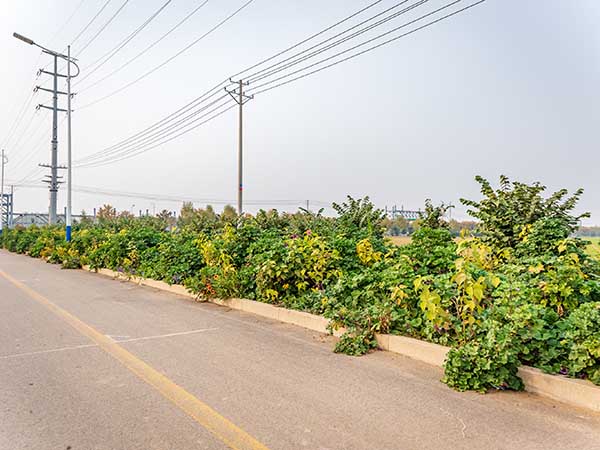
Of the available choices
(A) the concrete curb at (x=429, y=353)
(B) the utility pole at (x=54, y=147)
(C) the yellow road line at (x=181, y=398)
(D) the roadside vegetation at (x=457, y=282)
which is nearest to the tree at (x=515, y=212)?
(D) the roadside vegetation at (x=457, y=282)

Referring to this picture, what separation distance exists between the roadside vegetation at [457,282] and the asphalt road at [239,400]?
1.46 ft

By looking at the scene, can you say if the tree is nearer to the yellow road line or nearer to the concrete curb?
the concrete curb

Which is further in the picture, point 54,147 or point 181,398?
point 54,147

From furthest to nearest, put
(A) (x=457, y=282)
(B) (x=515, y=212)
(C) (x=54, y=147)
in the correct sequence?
(C) (x=54, y=147), (B) (x=515, y=212), (A) (x=457, y=282)

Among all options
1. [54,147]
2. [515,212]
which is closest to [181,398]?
[515,212]

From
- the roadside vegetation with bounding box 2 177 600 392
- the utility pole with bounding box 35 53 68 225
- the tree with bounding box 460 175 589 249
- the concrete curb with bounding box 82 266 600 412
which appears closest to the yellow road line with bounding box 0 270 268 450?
the roadside vegetation with bounding box 2 177 600 392

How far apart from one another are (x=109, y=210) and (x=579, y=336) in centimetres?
5861

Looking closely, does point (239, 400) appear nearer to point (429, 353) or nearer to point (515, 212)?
point (429, 353)

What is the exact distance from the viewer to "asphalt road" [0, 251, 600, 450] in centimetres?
356

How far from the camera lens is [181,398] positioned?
4359 mm

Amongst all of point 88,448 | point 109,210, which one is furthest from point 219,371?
point 109,210

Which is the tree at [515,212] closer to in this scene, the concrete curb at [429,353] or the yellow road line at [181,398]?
the concrete curb at [429,353]

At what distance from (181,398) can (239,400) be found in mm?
562

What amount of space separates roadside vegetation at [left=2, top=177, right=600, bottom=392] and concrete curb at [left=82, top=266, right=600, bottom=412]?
0.13 metres
